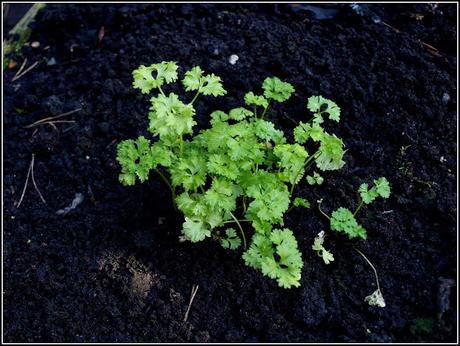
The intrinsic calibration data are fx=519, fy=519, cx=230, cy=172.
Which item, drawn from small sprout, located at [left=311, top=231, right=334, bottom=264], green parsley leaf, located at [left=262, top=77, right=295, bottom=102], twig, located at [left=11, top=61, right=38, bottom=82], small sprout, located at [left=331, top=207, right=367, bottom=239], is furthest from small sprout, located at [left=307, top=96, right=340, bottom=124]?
twig, located at [left=11, top=61, right=38, bottom=82]

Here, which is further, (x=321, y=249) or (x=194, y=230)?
(x=321, y=249)

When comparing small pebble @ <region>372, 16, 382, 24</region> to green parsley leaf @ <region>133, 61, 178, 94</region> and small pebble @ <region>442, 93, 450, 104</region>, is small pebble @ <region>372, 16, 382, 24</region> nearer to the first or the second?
small pebble @ <region>442, 93, 450, 104</region>

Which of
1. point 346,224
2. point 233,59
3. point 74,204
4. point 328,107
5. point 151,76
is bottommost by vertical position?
point 74,204

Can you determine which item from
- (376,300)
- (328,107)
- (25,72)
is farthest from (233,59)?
(376,300)

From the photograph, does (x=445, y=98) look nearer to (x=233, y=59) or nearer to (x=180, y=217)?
(x=233, y=59)

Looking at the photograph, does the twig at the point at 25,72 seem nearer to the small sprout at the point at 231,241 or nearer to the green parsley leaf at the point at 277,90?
the green parsley leaf at the point at 277,90

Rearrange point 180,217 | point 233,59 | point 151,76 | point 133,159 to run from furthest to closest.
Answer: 1. point 233,59
2. point 180,217
3. point 133,159
4. point 151,76
